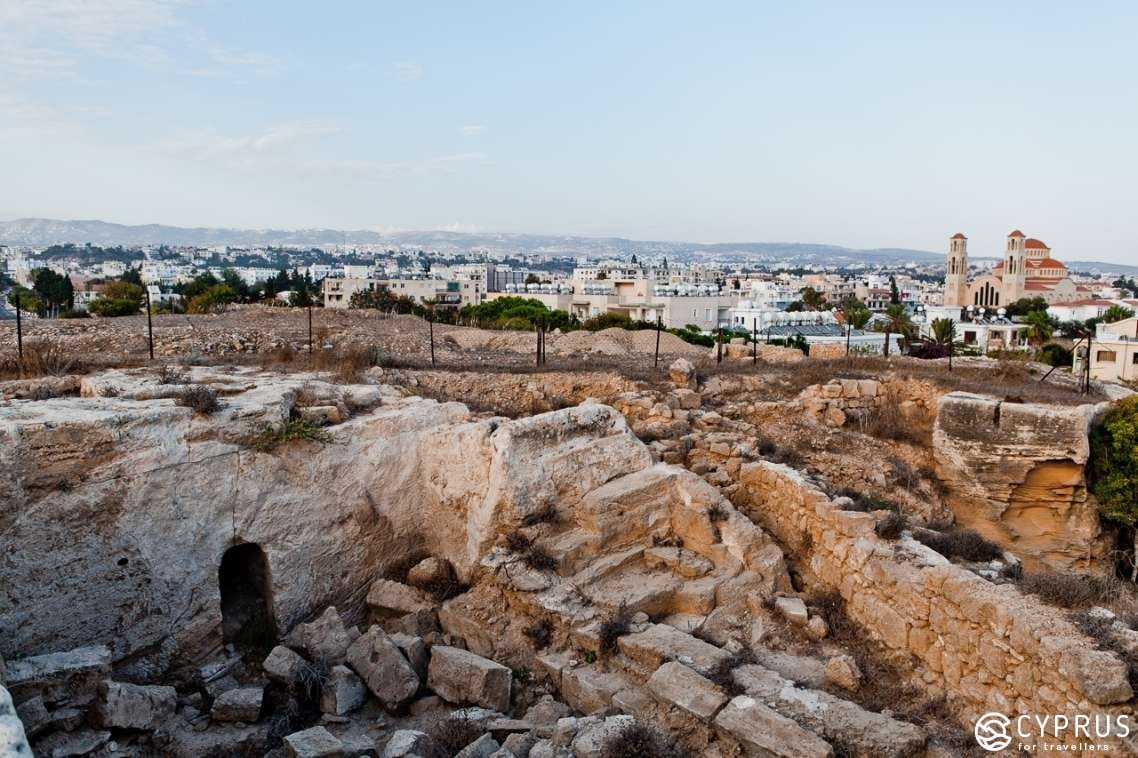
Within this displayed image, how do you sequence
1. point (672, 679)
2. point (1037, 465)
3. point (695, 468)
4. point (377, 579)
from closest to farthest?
point (672, 679), point (377, 579), point (695, 468), point (1037, 465)

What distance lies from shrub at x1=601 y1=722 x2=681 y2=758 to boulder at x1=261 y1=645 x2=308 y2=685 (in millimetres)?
3025

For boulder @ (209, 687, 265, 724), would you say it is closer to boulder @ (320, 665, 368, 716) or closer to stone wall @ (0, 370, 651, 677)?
boulder @ (320, 665, 368, 716)

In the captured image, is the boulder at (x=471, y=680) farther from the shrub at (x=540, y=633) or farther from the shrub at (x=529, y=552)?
the shrub at (x=529, y=552)

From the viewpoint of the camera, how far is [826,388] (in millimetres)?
13836

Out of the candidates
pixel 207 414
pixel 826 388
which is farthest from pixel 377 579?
pixel 826 388

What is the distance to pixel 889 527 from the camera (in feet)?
25.8

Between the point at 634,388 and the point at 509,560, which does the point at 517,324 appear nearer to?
the point at 634,388

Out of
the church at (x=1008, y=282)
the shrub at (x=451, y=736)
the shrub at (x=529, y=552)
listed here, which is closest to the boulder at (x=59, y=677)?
the shrub at (x=451, y=736)

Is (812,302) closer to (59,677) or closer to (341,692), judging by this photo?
(341,692)

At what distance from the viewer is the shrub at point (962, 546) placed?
7.95 metres

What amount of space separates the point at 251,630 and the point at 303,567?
77cm

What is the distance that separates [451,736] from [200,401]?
4.42 metres

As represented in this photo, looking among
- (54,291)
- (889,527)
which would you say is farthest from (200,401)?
(54,291)

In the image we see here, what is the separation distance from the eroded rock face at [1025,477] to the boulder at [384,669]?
8.47 metres
